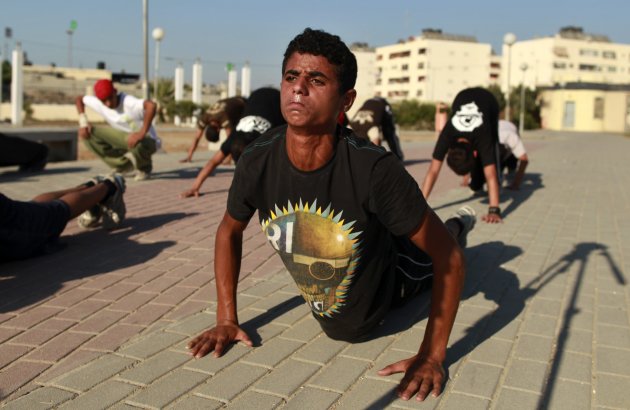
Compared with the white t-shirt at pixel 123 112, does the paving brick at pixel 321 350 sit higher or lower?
lower

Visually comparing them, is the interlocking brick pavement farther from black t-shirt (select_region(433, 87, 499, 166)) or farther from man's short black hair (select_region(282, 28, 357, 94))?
man's short black hair (select_region(282, 28, 357, 94))

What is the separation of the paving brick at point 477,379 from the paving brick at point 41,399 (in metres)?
1.64

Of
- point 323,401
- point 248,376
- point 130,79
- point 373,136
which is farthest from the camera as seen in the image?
point 130,79

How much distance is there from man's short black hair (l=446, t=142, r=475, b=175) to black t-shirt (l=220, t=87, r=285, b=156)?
6.98 feet

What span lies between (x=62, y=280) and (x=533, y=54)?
328 feet

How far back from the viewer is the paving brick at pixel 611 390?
274 centimetres

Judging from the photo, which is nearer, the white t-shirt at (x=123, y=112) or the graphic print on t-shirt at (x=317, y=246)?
the graphic print on t-shirt at (x=317, y=246)

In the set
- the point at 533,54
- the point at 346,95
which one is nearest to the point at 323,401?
the point at 346,95

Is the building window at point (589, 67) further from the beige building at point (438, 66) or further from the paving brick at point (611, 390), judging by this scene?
the paving brick at point (611, 390)

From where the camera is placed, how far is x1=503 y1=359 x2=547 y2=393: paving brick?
9.47ft

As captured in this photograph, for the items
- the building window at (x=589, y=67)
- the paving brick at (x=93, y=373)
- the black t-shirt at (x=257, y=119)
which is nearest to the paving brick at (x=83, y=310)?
the paving brick at (x=93, y=373)

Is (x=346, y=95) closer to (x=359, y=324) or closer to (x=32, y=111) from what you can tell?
(x=359, y=324)

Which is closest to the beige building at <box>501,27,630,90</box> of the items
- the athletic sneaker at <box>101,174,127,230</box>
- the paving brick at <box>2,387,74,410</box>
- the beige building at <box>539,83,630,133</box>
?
the beige building at <box>539,83,630,133</box>

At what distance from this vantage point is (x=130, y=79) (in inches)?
3551
